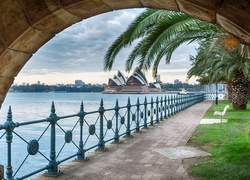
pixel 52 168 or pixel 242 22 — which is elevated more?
pixel 242 22

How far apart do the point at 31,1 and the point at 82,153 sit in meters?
4.62

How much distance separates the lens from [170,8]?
3.05 metres

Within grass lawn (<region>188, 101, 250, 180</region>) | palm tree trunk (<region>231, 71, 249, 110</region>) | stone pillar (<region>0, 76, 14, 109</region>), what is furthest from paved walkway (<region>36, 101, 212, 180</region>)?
palm tree trunk (<region>231, 71, 249, 110</region>)

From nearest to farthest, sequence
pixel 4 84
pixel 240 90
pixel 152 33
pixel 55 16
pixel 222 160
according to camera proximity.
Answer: pixel 55 16, pixel 4 84, pixel 222 160, pixel 152 33, pixel 240 90

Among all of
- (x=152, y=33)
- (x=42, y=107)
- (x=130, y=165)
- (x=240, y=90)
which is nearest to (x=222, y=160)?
(x=130, y=165)

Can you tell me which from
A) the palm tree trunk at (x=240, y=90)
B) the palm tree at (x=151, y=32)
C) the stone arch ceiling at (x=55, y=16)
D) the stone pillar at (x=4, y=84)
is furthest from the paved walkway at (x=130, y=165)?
the palm tree trunk at (x=240, y=90)

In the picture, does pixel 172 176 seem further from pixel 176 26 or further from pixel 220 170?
pixel 176 26

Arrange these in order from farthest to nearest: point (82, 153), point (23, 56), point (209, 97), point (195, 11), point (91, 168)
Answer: point (209, 97) → point (82, 153) → point (91, 168) → point (23, 56) → point (195, 11)

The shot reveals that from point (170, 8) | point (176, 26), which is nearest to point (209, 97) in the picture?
point (176, 26)

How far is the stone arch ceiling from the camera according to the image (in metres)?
2.61

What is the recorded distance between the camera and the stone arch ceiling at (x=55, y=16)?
2605 mm

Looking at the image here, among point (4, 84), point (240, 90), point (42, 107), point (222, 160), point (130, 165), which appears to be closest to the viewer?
point (4, 84)

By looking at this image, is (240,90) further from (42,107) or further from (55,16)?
(42,107)

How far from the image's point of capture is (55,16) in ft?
9.99
